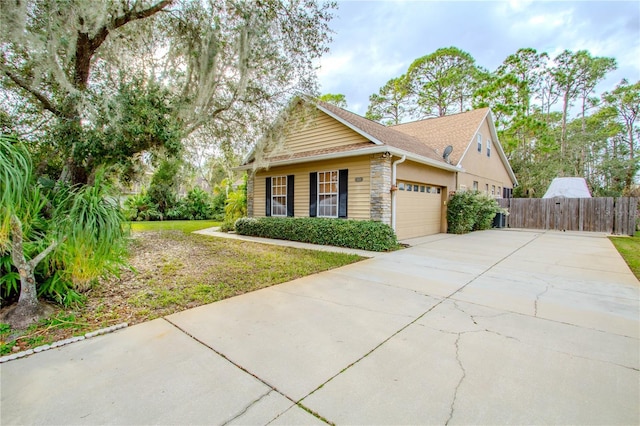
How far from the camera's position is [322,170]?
405 inches

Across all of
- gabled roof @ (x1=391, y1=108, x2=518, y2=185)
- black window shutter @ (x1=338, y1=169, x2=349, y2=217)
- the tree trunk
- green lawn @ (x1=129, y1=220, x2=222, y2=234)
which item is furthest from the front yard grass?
gabled roof @ (x1=391, y1=108, x2=518, y2=185)

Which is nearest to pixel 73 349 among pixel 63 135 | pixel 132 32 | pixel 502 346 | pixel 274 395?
pixel 274 395

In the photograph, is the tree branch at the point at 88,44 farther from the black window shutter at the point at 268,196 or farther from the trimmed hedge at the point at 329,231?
the black window shutter at the point at 268,196

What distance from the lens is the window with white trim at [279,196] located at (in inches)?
456

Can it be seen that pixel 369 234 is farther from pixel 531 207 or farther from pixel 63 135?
pixel 531 207

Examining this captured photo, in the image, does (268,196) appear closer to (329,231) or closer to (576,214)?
(329,231)

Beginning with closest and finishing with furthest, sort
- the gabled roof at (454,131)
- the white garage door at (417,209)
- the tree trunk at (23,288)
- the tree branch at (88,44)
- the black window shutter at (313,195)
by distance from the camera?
1. the tree trunk at (23,288)
2. the tree branch at (88,44)
3. the white garage door at (417,209)
4. the black window shutter at (313,195)
5. the gabled roof at (454,131)

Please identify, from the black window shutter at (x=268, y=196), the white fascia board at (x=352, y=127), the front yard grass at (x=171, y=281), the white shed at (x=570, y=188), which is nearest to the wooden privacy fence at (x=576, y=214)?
the white shed at (x=570, y=188)

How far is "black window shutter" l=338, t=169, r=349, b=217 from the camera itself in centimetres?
957

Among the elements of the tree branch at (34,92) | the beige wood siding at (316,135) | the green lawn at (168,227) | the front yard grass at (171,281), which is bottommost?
the front yard grass at (171,281)

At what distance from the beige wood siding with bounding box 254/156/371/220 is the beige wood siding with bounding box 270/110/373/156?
684mm

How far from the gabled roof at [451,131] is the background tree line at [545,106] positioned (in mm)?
8541

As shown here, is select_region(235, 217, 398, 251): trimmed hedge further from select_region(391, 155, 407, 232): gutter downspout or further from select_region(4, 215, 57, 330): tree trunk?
select_region(4, 215, 57, 330): tree trunk

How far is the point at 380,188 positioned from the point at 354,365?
6.82 meters
